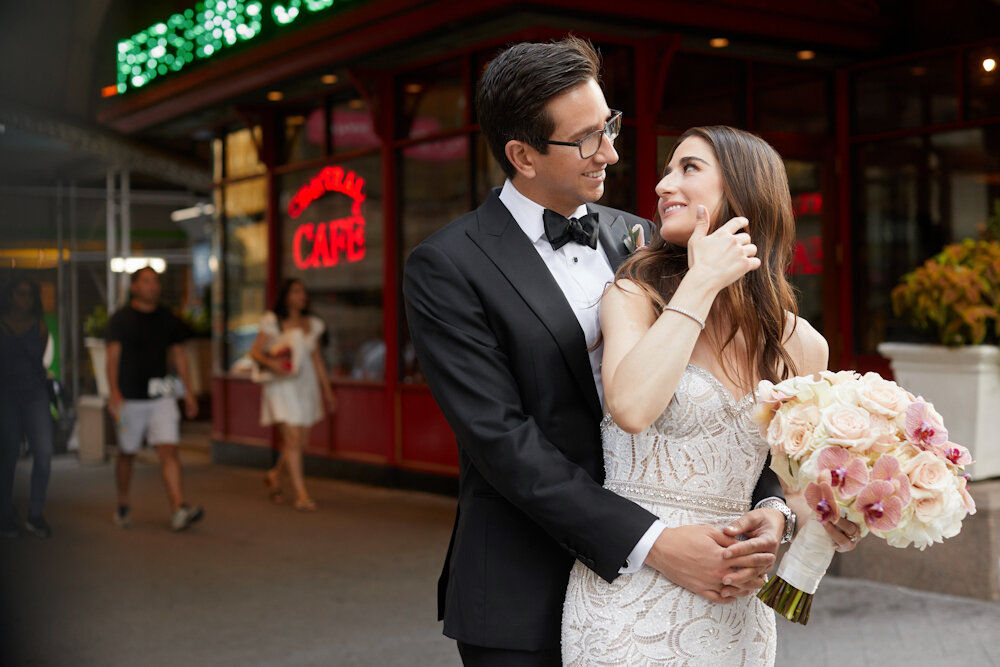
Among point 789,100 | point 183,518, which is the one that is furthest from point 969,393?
point 183,518

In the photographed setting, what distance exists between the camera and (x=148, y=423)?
819 centimetres

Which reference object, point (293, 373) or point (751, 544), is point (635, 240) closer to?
point (751, 544)

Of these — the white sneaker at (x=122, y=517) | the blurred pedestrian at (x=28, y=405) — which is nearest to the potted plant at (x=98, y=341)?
the white sneaker at (x=122, y=517)

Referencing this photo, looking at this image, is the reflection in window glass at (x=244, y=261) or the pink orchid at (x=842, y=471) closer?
the pink orchid at (x=842, y=471)

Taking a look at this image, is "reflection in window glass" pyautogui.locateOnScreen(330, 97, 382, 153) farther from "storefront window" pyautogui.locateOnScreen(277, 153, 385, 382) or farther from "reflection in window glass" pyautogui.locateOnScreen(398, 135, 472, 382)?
"reflection in window glass" pyautogui.locateOnScreen(398, 135, 472, 382)

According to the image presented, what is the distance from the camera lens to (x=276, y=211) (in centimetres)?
1149

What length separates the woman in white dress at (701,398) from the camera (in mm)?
2018

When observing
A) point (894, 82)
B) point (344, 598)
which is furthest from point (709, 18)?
point (344, 598)

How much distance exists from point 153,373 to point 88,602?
2497mm

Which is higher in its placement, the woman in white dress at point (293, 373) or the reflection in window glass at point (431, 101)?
the reflection in window glass at point (431, 101)

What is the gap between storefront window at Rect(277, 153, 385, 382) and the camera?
10125mm

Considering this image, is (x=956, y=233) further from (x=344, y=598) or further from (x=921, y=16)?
(x=344, y=598)

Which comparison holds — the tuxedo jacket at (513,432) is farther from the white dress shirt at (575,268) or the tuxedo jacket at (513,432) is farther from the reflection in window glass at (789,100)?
the reflection in window glass at (789,100)

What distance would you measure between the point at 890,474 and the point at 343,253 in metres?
9.05
